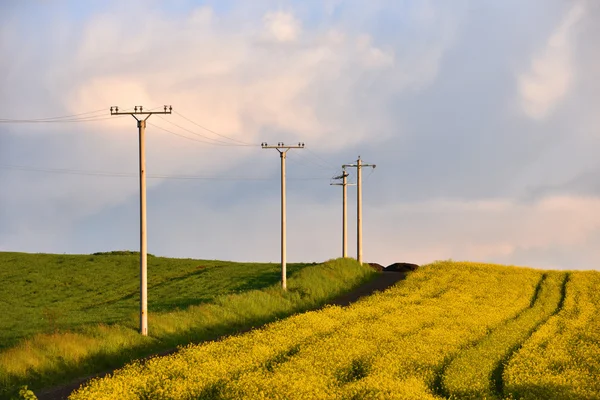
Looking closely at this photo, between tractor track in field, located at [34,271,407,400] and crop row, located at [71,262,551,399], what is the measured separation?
174 centimetres

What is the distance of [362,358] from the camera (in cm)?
2706

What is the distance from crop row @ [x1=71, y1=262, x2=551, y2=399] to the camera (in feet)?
71.7

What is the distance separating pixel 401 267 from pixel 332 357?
44.5 meters

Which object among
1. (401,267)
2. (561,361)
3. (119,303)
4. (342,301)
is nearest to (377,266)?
(401,267)

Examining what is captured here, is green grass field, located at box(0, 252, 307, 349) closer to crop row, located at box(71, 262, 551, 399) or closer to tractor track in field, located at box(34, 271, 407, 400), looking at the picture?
tractor track in field, located at box(34, 271, 407, 400)

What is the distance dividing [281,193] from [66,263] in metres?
40.5

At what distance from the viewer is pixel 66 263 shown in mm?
80188

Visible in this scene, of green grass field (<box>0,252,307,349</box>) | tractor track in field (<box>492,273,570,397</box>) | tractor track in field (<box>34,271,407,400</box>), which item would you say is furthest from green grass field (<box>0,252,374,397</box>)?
tractor track in field (<box>492,273,570,397</box>)

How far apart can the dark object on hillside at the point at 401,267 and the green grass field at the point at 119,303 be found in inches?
311

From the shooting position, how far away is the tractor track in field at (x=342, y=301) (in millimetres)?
24516

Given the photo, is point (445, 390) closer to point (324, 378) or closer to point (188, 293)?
point (324, 378)

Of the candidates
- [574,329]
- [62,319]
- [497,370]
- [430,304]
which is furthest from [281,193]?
[497,370]

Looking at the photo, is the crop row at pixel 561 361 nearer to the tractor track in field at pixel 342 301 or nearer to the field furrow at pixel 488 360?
the field furrow at pixel 488 360

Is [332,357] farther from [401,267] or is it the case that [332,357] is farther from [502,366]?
[401,267]
